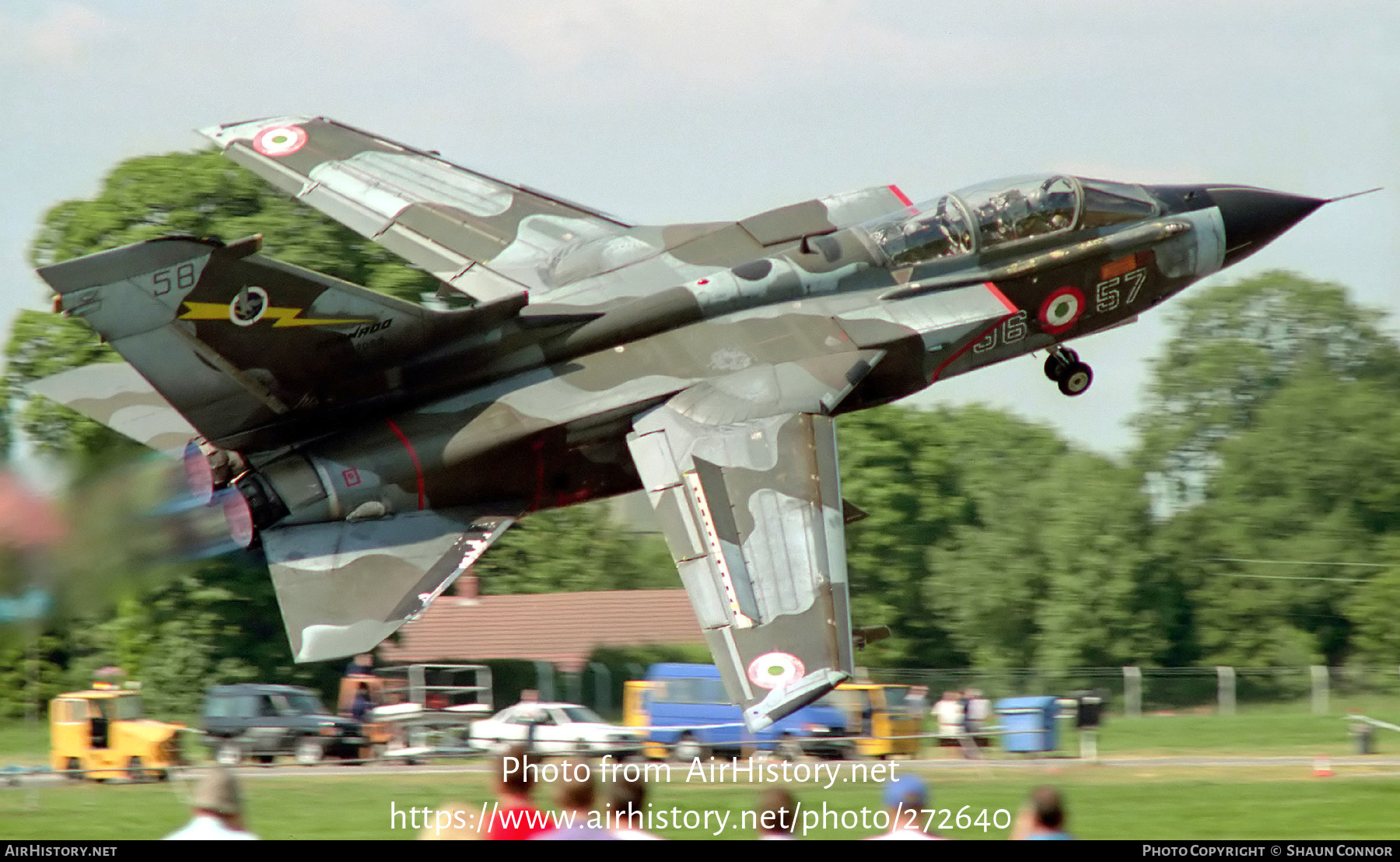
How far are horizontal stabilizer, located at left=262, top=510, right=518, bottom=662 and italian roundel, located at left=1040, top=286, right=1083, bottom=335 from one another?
6965 millimetres

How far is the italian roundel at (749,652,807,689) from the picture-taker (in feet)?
46.2

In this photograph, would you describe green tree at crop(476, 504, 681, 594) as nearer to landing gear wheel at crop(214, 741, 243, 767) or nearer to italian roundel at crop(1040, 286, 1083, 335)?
landing gear wheel at crop(214, 741, 243, 767)

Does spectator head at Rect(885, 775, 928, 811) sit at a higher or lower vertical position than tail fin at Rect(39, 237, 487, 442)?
lower

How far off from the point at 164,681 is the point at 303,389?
1731 cm

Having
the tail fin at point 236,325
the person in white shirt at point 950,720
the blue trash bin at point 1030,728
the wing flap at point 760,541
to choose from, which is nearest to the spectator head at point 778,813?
the wing flap at point 760,541

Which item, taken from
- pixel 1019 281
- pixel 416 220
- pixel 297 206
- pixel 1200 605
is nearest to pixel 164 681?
pixel 297 206

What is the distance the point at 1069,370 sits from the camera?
20344 mm

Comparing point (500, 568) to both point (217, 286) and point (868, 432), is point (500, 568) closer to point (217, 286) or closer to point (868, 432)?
point (868, 432)

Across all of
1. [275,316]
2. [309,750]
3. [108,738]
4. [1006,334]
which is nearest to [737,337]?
[1006,334]

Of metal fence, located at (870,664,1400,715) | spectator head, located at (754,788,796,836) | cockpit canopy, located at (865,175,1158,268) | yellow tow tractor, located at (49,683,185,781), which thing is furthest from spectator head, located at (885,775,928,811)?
metal fence, located at (870,664,1400,715)

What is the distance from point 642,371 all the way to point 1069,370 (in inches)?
244

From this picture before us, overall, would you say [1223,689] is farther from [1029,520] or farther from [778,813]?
[778,813]

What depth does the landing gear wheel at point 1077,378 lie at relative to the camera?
20359 mm

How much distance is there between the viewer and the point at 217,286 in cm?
1548
